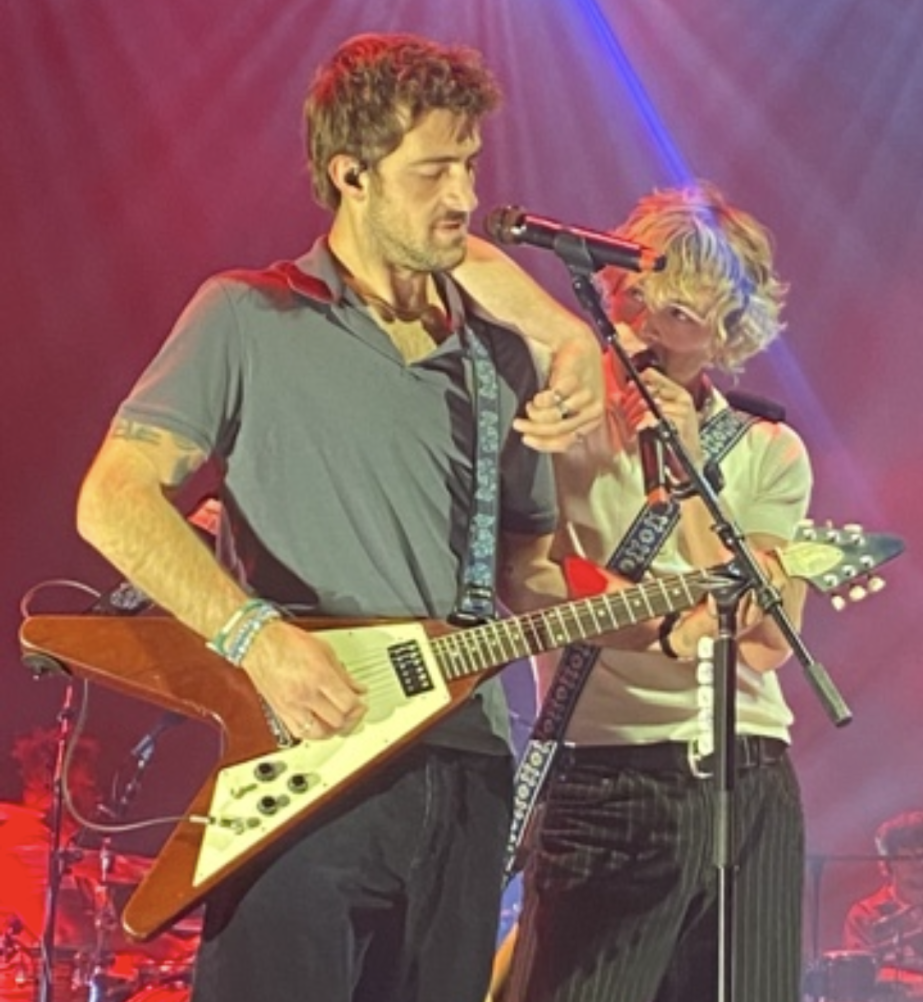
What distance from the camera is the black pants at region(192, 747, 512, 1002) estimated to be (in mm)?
2381

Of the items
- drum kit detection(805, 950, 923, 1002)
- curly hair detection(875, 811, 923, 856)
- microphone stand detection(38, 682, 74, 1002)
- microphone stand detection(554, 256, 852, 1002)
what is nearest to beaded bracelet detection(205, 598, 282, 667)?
microphone stand detection(554, 256, 852, 1002)

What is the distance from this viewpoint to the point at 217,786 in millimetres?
2398

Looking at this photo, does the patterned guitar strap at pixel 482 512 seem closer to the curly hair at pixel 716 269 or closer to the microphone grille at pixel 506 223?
the microphone grille at pixel 506 223

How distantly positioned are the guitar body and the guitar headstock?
0.71m

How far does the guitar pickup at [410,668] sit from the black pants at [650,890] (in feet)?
2.59

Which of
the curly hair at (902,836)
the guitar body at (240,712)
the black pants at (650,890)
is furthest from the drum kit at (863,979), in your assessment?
the guitar body at (240,712)

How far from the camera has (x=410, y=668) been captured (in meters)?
Result: 2.47

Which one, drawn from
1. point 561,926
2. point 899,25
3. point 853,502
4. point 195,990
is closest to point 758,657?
point 561,926

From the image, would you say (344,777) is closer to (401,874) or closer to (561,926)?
(401,874)

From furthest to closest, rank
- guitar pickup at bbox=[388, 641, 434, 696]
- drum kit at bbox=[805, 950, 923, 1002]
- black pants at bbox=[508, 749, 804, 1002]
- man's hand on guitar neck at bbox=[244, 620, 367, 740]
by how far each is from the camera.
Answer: drum kit at bbox=[805, 950, 923, 1002] < black pants at bbox=[508, 749, 804, 1002] < guitar pickup at bbox=[388, 641, 434, 696] < man's hand on guitar neck at bbox=[244, 620, 367, 740]

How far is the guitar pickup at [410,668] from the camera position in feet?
8.10

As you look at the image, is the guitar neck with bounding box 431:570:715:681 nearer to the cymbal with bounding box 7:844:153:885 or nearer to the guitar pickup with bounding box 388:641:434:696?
the guitar pickup with bounding box 388:641:434:696

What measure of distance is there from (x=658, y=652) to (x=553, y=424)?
677 mm

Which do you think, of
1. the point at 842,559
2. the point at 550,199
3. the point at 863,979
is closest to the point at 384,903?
the point at 842,559
